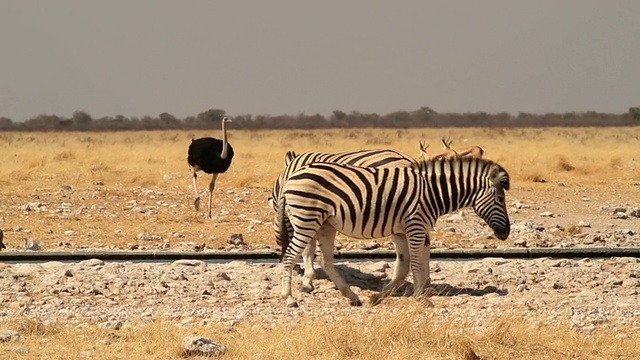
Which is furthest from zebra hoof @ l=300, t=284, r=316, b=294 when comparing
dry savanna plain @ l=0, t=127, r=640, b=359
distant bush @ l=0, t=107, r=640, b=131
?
distant bush @ l=0, t=107, r=640, b=131

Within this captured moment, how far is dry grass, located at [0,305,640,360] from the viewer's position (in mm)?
7195

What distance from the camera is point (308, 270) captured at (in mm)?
10430

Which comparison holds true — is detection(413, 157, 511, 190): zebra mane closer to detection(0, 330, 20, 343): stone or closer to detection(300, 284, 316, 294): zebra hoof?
detection(300, 284, 316, 294): zebra hoof

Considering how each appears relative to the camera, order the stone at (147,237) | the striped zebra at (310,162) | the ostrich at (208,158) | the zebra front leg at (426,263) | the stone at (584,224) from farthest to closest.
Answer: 1. the ostrich at (208,158)
2. the stone at (584,224)
3. the stone at (147,237)
4. the striped zebra at (310,162)
5. the zebra front leg at (426,263)

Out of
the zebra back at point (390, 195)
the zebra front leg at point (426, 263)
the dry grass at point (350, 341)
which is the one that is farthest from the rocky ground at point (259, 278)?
the zebra back at point (390, 195)

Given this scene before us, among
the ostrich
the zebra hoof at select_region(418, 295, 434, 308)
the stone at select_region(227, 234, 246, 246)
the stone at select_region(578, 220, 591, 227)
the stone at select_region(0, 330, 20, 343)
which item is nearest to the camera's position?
the stone at select_region(0, 330, 20, 343)

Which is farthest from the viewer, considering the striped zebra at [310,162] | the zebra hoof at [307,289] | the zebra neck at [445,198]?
the striped zebra at [310,162]

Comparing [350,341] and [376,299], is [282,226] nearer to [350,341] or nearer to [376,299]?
[376,299]

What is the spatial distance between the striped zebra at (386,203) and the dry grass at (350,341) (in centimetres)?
169

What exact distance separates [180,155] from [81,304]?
24.8 metres

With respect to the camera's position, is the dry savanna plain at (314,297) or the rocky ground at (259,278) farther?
the rocky ground at (259,278)

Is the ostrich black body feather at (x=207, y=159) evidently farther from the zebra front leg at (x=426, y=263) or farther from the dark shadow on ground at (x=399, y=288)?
the zebra front leg at (x=426, y=263)

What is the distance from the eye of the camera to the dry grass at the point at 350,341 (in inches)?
283

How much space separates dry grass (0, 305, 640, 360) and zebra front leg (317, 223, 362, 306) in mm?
1511
